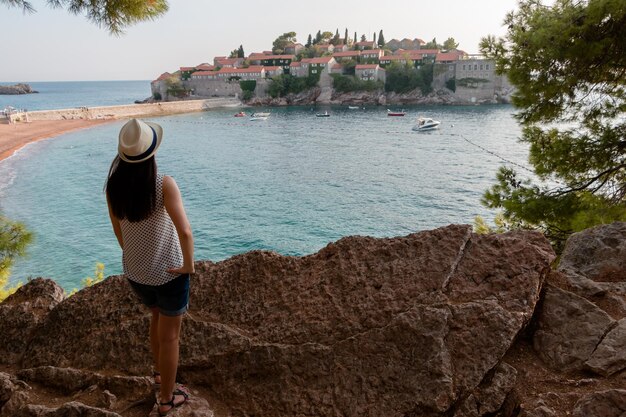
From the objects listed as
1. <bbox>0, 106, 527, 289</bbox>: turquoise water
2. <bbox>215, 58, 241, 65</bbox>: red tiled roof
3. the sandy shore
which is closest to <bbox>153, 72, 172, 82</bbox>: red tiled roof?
<bbox>215, 58, 241, 65</bbox>: red tiled roof

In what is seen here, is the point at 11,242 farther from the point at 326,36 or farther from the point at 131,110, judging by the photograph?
the point at 326,36

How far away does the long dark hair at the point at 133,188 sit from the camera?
2654 millimetres

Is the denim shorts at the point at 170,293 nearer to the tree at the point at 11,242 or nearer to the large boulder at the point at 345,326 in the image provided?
the large boulder at the point at 345,326

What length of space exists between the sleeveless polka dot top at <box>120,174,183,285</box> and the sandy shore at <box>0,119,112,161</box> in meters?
51.2

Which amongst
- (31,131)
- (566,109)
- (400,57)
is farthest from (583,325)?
(400,57)

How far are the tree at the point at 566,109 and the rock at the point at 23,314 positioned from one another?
7508 millimetres

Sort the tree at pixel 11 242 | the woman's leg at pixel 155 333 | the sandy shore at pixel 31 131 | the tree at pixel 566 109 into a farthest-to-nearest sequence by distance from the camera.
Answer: the sandy shore at pixel 31 131, the tree at pixel 566 109, the tree at pixel 11 242, the woman's leg at pixel 155 333

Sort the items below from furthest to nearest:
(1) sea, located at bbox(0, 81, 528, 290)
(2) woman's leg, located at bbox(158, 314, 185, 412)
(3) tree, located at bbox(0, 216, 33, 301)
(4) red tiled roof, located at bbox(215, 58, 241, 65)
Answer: (4) red tiled roof, located at bbox(215, 58, 241, 65), (1) sea, located at bbox(0, 81, 528, 290), (3) tree, located at bbox(0, 216, 33, 301), (2) woman's leg, located at bbox(158, 314, 185, 412)

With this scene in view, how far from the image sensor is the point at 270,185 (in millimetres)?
37469

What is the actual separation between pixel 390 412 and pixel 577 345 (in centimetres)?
151

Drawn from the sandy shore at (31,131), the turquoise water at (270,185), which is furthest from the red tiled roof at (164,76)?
the turquoise water at (270,185)

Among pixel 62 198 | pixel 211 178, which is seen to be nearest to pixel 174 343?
pixel 62 198

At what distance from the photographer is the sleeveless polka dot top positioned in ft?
9.09

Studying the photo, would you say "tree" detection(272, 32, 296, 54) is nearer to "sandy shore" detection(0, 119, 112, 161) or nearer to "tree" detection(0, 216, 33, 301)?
"sandy shore" detection(0, 119, 112, 161)
